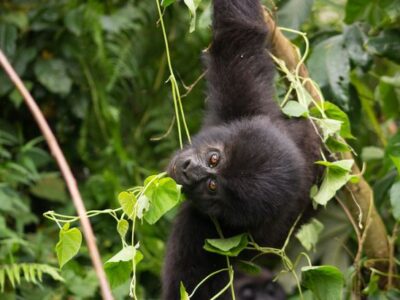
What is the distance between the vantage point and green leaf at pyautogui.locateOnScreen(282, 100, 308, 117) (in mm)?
2818

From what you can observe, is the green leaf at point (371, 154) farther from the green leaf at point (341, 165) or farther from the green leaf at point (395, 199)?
the green leaf at point (341, 165)

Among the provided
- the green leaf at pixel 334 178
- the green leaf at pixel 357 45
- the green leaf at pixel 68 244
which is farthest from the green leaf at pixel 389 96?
the green leaf at pixel 68 244

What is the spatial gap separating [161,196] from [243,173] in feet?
1.23

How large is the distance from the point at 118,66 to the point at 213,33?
1887mm

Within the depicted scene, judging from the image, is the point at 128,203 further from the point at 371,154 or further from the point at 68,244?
the point at 371,154

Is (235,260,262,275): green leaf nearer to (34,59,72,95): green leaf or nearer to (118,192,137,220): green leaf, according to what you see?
(118,192,137,220): green leaf

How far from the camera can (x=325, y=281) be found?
2.61 m

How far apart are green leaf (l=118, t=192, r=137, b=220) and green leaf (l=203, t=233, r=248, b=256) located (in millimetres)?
375

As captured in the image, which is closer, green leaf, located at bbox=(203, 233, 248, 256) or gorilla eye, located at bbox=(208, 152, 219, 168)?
green leaf, located at bbox=(203, 233, 248, 256)

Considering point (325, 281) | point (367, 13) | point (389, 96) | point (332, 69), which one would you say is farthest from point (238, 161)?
point (389, 96)

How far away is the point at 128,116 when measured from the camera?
5.16 meters

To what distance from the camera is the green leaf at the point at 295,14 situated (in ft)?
11.4

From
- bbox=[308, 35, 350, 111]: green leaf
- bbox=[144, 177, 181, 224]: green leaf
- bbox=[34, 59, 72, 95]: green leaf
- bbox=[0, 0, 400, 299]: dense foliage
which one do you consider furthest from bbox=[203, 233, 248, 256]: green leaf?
bbox=[34, 59, 72, 95]: green leaf

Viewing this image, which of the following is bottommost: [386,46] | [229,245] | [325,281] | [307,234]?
[307,234]
